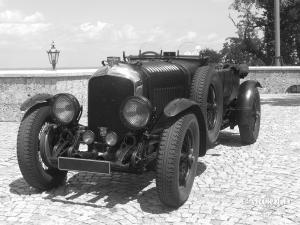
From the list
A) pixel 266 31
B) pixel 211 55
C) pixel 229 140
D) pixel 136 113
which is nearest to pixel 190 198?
pixel 136 113

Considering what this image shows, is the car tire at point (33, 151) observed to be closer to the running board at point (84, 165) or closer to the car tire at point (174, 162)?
the running board at point (84, 165)

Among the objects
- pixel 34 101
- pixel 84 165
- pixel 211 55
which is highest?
pixel 211 55

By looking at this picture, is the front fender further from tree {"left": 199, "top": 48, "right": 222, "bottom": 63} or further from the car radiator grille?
tree {"left": 199, "top": 48, "right": 222, "bottom": 63}

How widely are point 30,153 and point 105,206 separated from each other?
0.98m

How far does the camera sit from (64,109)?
4.92 m

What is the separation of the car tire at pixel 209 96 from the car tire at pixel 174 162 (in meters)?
0.74

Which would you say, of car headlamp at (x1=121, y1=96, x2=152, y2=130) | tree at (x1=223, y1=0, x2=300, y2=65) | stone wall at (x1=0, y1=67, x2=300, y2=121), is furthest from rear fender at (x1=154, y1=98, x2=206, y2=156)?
tree at (x1=223, y1=0, x2=300, y2=65)

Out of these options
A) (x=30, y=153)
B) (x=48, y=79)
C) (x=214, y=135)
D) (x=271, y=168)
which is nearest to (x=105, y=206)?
(x=30, y=153)

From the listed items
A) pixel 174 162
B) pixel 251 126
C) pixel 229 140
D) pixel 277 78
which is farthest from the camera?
pixel 277 78

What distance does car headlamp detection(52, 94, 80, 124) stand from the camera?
16.0 feet

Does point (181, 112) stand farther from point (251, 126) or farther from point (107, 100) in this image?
point (251, 126)

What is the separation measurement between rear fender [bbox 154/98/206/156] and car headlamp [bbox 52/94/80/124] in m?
0.90

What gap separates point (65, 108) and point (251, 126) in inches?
142

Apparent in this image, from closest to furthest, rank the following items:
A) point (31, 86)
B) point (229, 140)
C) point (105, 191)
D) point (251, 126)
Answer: point (105, 191) < point (251, 126) < point (229, 140) < point (31, 86)
